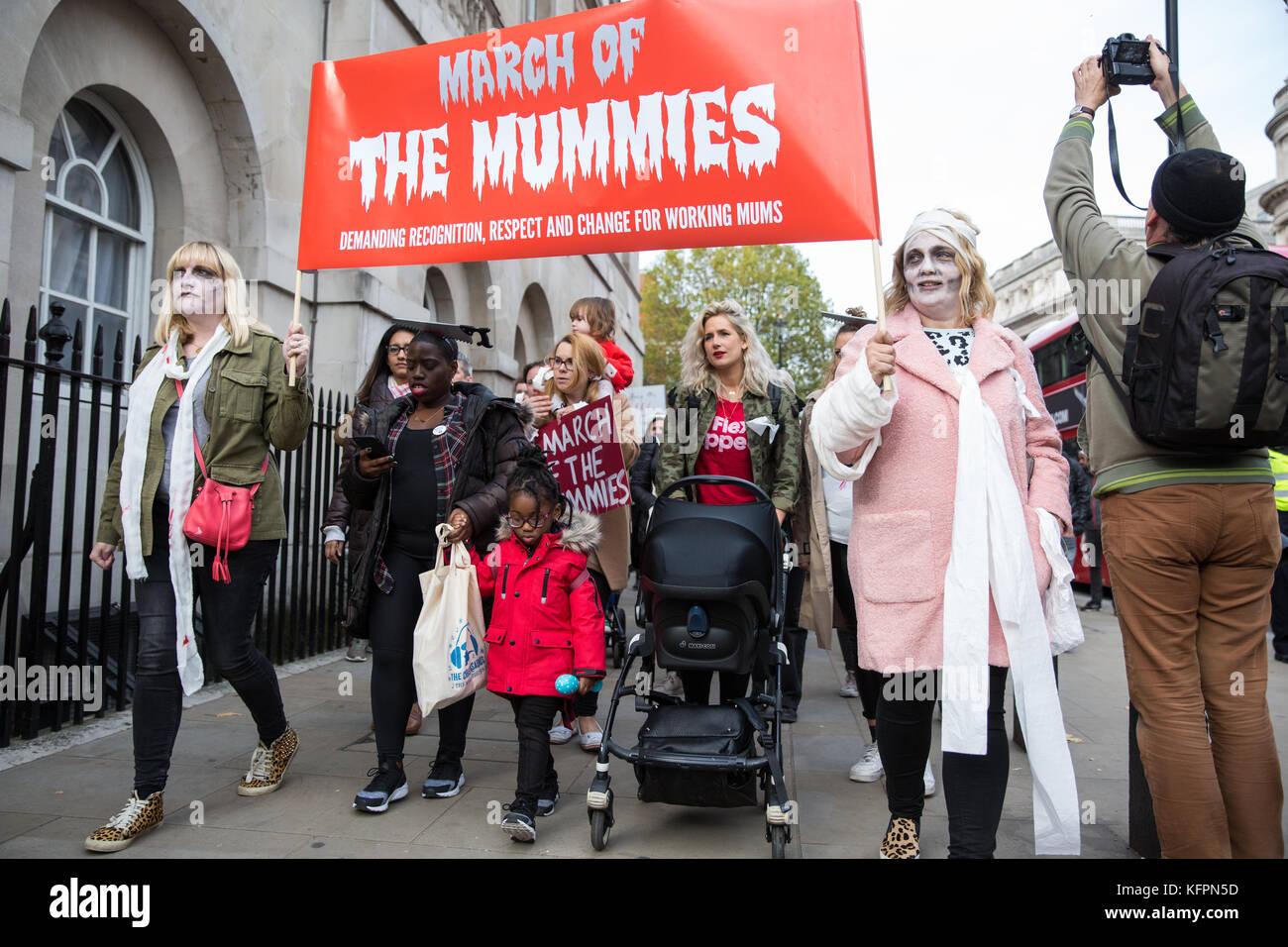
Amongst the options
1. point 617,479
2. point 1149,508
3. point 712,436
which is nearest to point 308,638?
point 617,479

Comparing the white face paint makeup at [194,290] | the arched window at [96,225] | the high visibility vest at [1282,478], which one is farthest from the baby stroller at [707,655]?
the arched window at [96,225]

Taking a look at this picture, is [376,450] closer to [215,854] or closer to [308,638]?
[215,854]

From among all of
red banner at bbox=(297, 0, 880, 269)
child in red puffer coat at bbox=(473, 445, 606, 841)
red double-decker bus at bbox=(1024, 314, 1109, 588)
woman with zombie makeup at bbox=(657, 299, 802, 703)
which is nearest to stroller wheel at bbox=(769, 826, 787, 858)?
child in red puffer coat at bbox=(473, 445, 606, 841)

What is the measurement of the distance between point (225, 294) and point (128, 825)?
2.06 m

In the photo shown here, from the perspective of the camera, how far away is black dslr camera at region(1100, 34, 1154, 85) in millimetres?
2982

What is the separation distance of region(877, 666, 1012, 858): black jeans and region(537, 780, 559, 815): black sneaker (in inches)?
53.2

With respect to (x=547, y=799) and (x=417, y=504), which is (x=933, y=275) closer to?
(x=417, y=504)

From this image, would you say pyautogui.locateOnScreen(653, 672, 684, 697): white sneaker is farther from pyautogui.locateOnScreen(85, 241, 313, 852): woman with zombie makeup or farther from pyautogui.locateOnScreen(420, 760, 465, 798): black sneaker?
pyautogui.locateOnScreen(85, 241, 313, 852): woman with zombie makeup

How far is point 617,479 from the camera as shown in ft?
14.6

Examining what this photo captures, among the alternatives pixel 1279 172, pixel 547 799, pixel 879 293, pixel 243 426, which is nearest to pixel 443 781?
pixel 547 799

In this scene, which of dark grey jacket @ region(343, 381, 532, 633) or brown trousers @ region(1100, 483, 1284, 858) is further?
dark grey jacket @ region(343, 381, 532, 633)

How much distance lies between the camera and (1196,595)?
2.64 m

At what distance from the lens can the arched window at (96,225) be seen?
20.9 feet

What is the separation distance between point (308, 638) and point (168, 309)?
13.2ft
